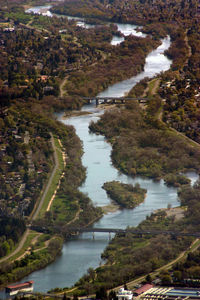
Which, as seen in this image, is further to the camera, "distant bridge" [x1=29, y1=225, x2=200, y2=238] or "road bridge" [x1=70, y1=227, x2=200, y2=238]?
"distant bridge" [x1=29, y1=225, x2=200, y2=238]

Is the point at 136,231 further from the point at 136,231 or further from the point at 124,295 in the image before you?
the point at 124,295

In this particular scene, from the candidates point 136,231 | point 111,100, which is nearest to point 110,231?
point 136,231

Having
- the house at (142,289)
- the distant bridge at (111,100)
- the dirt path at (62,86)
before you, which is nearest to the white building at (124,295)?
the house at (142,289)

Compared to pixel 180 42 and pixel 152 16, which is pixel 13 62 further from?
pixel 152 16

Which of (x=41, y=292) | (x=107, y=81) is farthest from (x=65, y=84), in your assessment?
(x=41, y=292)

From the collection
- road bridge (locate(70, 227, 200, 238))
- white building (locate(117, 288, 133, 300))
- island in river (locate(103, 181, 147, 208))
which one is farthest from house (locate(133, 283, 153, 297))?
island in river (locate(103, 181, 147, 208))

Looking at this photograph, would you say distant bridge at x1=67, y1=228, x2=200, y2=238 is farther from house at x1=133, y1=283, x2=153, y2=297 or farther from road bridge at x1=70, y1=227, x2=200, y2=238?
house at x1=133, y1=283, x2=153, y2=297

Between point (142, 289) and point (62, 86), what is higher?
point (62, 86)

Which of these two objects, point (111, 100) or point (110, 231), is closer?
point (110, 231)
